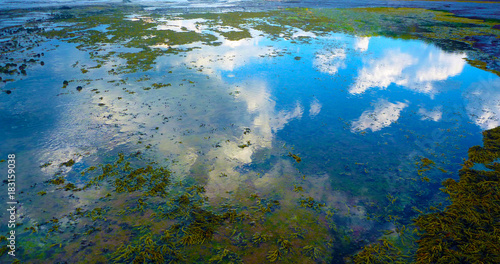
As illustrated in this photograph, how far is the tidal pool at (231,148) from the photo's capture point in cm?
677

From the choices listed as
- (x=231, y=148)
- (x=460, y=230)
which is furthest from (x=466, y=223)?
(x=231, y=148)

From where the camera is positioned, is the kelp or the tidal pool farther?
the tidal pool

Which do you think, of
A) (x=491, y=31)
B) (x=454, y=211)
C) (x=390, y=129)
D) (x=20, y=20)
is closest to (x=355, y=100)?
(x=390, y=129)

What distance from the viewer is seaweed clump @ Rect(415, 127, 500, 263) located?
623cm

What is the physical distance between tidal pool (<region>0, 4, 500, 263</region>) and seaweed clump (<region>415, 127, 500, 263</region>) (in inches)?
15.9

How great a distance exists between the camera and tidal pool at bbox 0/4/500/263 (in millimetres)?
6773

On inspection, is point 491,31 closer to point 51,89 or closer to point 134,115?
point 134,115

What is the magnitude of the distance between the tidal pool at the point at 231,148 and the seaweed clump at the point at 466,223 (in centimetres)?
40

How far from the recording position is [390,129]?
38.6 feet

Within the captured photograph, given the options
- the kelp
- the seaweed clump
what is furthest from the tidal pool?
the seaweed clump

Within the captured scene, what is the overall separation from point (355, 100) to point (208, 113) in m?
8.94

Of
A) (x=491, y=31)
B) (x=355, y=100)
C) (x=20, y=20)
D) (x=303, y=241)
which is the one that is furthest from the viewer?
(x=20, y=20)

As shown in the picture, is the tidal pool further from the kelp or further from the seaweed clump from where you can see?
the seaweed clump

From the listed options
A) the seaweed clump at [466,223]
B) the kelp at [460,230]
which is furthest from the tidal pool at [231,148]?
the seaweed clump at [466,223]
